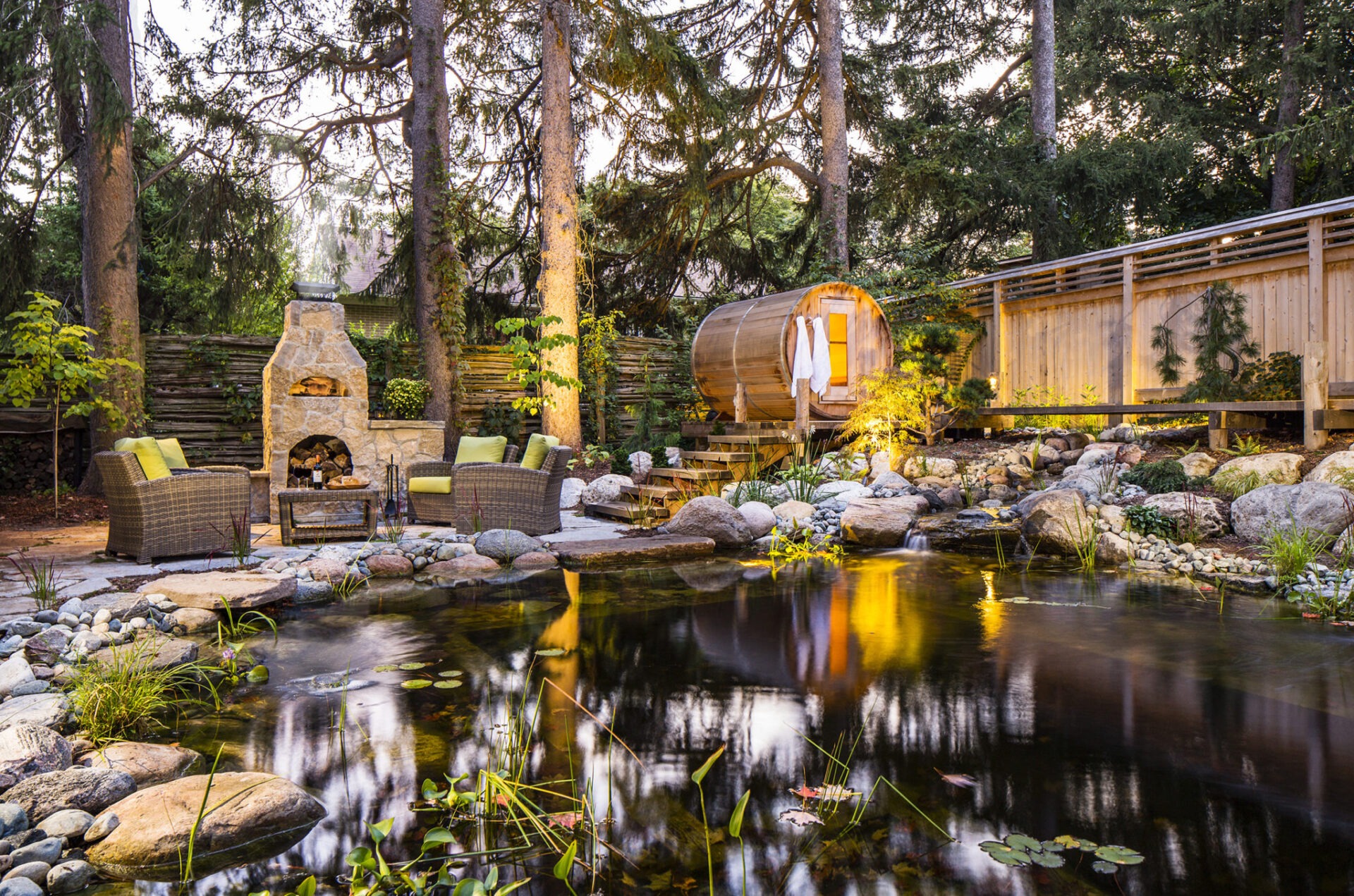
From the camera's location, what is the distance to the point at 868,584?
233 inches

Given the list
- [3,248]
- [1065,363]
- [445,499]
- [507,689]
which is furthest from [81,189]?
[1065,363]

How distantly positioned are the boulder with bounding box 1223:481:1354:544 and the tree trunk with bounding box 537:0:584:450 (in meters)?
6.51

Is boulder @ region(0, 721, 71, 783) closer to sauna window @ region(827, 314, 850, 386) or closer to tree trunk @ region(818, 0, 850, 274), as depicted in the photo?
sauna window @ region(827, 314, 850, 386)

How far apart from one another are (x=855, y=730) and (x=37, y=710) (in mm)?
2957

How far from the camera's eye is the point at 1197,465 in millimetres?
7746

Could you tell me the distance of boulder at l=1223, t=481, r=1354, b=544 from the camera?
598 cm

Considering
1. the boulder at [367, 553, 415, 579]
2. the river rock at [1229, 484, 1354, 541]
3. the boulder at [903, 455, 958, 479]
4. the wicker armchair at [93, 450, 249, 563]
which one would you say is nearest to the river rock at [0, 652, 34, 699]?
the wicker armchair at [93, 450, 249, 563]

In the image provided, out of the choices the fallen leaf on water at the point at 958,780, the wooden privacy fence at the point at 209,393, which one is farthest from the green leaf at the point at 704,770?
the wooden privacy fence at the point at 209,393

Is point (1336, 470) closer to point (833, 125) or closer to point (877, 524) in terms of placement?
point (877, 524)

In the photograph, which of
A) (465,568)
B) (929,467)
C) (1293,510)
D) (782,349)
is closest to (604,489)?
(782,349)

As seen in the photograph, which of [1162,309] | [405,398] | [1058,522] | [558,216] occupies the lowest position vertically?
[1058,522]

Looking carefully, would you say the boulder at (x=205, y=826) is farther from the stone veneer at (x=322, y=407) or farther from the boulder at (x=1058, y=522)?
the boulder at (x=1058, y=522)

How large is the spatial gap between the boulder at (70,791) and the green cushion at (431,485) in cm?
507

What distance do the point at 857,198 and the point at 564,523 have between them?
8198 mm
